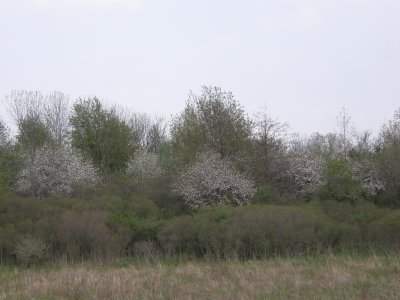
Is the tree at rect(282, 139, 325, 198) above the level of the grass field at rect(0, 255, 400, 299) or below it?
above

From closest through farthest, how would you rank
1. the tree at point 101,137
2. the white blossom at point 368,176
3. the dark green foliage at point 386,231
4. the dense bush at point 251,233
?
the dense bush at point 251,233
the dark green foliage at point 386,231
the white blossom at point 368,176
the tree at point 101,137

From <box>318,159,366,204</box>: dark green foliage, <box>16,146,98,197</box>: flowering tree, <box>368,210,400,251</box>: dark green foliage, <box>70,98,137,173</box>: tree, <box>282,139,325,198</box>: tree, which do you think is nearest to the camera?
<box>368,210,400,251</box>: dark green foliage

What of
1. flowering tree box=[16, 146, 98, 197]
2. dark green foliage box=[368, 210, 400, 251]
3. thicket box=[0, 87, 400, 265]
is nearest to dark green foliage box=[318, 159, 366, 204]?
thicket box=[0, 87, 400, 265]

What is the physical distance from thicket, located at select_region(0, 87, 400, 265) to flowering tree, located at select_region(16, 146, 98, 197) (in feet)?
0.20

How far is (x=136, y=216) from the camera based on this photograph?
21516 millimetres

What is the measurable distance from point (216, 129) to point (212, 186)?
4.61m

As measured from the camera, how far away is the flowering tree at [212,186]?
78.7ft

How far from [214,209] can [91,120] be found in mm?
20305

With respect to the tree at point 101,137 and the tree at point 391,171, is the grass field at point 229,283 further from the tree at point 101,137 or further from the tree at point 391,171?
the tree at point 101,137

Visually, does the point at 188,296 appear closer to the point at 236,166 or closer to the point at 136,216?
the point at 136,216

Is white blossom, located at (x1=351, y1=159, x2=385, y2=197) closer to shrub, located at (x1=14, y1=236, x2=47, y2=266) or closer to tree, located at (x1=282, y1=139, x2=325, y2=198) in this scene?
tree, located at (x1=282, y1=139, x2=325, y2=198)

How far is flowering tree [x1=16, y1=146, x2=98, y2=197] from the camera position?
28.4 metres

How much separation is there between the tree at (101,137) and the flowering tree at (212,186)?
43.0 feet

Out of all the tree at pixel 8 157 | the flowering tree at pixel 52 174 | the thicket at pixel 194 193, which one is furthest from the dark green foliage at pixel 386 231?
the tree at pixel 8 157
